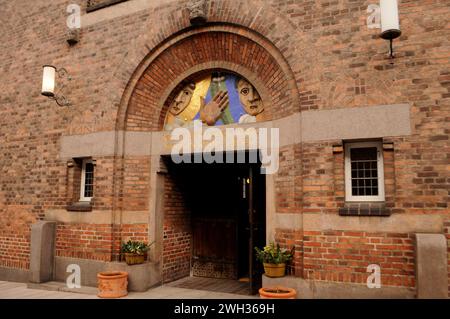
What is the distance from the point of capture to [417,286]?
4871mm

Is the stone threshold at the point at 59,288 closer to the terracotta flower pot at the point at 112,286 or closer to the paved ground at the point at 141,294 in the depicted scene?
the paved ground at the point at 141,294

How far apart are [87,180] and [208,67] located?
11.8 ft

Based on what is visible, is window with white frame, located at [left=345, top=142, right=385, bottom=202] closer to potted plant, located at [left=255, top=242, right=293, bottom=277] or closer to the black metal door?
potted plant, located at [left=255, top=242, right=293, bottom=277]

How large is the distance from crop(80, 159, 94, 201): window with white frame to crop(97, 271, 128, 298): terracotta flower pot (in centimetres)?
210

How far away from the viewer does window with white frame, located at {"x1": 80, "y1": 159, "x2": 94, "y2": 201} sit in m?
8.01

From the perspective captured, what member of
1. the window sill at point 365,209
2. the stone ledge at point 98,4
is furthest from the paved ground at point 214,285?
the stone ledge at point 98,4

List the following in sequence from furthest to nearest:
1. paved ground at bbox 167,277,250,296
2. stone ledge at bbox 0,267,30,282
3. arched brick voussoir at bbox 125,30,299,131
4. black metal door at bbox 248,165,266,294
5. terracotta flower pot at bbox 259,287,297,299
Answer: stone ledge at bbox 0,267,30,282 → paved ground at bbox 167,277,250,296 → black metal door at bbox 248,165,266,294 → arched brick voussoir at bbox 125,30,299,131 → terracotta flower pot at bbox 259,287,297,299

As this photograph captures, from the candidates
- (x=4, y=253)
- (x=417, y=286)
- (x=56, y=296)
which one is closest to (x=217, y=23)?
(x=417, y=286)

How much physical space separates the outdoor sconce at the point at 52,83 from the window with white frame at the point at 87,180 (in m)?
1.39

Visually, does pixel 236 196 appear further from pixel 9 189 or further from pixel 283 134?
pixel 9 189

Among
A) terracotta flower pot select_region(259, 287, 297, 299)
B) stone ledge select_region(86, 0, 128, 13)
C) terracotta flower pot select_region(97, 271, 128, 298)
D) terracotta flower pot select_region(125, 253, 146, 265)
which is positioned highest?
stone ledge select_region(86, 0, 128, 13)

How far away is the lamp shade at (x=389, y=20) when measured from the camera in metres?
5.00

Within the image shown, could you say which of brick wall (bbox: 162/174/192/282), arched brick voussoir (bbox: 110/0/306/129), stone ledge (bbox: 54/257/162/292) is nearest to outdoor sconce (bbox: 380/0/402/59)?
arched brick voussoir (bbox: 110/0/306/129)

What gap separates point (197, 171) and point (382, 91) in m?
4.27
